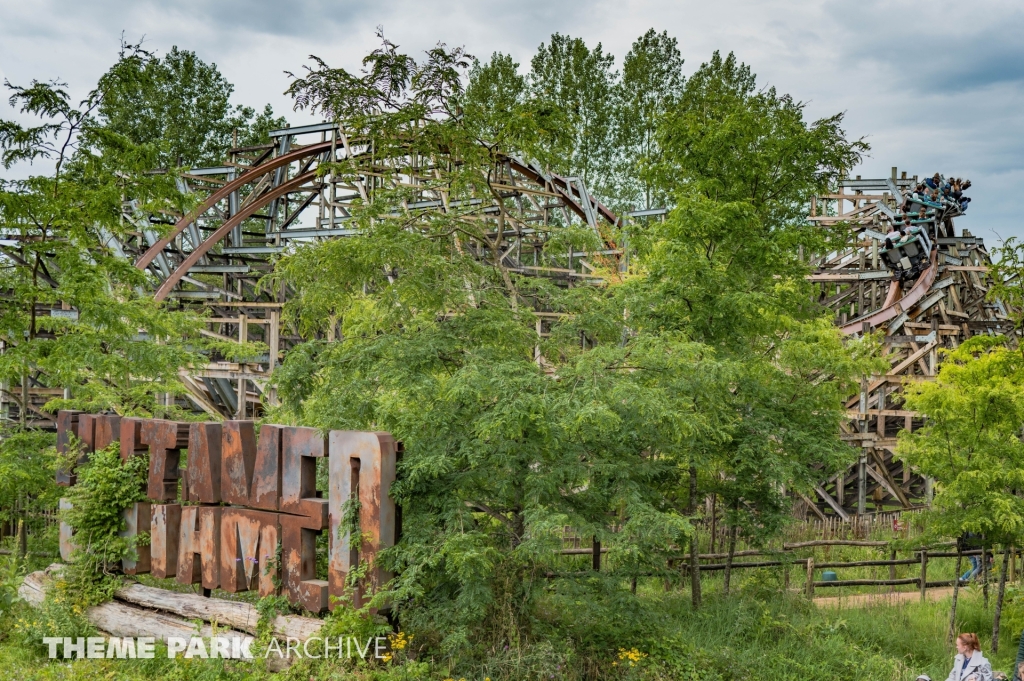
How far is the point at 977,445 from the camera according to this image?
414 inches

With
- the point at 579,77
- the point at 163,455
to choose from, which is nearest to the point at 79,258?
the point at 163,455

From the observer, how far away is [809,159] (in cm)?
1149

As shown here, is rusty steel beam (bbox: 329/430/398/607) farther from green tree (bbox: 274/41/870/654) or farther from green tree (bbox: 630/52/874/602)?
green tree (bbox: 630/52/874/602)

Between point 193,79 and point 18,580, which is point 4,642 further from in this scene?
point 193,79

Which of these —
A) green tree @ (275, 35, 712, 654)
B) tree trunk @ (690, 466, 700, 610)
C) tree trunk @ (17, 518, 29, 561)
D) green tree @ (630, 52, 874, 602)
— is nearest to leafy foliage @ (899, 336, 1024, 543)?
green tree @ (630, 52, 874, 602)

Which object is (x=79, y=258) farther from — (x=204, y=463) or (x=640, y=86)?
(x=640, y=86)

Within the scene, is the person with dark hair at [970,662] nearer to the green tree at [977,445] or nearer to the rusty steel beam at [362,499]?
the green tree at [977,445]

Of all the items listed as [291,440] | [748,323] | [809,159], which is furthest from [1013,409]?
[291,440]

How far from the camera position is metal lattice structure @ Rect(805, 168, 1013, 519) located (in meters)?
19.7

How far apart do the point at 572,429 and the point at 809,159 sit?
5780mm

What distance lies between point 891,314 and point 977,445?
10.8 m

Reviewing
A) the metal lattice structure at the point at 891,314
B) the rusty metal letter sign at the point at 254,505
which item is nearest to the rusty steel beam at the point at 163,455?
the rusty metal letter sign at the point at 254,505

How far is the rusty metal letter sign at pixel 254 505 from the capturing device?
327 inches

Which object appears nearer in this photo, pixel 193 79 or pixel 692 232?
pixel 692 232
